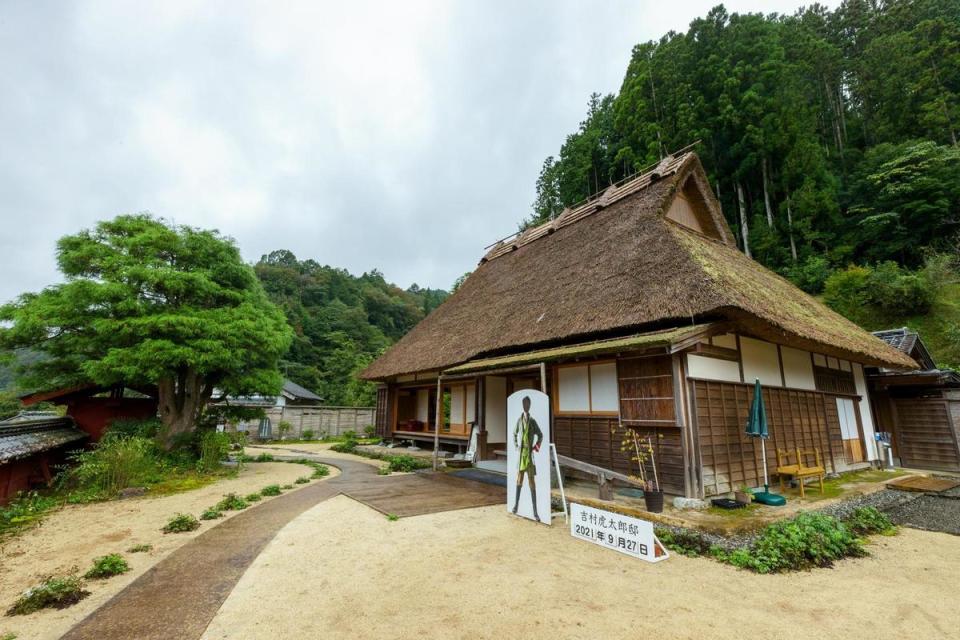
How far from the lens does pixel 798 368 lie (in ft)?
26.7

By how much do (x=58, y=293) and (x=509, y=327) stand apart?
872 centimetres

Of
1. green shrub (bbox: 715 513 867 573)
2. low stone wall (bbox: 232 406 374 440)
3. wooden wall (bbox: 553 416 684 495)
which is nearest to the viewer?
green shrub (bbox: 715 513 867 573)

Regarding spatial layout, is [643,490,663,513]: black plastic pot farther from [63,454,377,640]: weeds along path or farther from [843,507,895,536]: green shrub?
[63,454,377,640]: weeds along path

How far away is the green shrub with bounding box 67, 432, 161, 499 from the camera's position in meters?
6.59

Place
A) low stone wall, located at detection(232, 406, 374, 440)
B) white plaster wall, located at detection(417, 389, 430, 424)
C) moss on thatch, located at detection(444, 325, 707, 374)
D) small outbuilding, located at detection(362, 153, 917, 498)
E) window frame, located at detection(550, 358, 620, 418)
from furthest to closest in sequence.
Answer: low stone wall, located at detection(232, 406, 374, 440), white plaster wall, located at detection(417, 389, 430, 424), window frame, located at detection(550, 358, 620, 418), small outbuilding, located at detection(362, 153, 917, 498), moss on thatch, located at detection(444, 325, 707, 374)

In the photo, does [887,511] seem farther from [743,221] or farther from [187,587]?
[743,221]

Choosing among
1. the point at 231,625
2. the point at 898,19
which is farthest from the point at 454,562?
the point at 898,19

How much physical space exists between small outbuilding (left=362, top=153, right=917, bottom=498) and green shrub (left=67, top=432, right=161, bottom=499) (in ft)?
17.6

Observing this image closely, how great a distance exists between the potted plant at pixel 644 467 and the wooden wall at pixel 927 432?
354 inches

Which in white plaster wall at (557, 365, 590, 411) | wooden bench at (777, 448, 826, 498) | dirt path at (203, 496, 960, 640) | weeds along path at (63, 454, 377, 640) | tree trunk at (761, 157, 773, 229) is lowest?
weeds along path at (63, 454, 377, 640)

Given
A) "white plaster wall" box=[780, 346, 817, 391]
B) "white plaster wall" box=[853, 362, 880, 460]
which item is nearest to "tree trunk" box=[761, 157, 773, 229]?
"white plaster wall" box=[853, 362, 880, 460]

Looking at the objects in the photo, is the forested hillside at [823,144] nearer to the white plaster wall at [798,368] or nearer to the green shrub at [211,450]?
the white plaster wall at [798,368]

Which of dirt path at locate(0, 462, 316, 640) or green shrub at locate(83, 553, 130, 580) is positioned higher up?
green shrub at locate(83, 553, 130, 580)

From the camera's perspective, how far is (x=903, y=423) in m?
10.3
